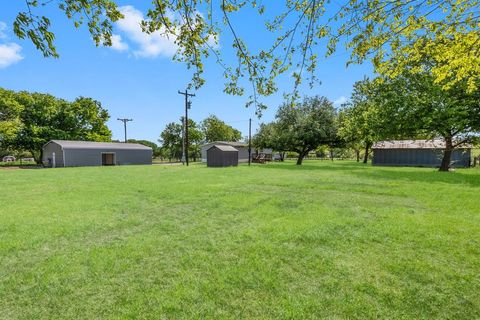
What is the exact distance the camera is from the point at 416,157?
2852 centimetres

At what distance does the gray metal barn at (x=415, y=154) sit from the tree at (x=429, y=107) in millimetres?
9252

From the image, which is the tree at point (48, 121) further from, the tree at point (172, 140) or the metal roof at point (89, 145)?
the tree at point (172, 140)

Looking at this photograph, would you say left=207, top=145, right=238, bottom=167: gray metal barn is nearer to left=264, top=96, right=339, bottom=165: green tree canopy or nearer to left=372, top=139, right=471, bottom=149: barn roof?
left=264, top=96, right=339, bottom=165: green tree canopy

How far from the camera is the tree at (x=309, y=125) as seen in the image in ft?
86.5

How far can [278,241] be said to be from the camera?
4520 mm

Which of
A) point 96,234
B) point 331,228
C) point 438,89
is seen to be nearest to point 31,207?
point 96,234

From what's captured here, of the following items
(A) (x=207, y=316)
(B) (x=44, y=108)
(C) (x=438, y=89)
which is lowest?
(A) (x=207, y=316)

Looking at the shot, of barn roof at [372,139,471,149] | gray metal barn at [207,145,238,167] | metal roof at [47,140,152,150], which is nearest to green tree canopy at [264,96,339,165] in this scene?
gray metal barn at [207,145,238,167]

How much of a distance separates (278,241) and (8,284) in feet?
12.0

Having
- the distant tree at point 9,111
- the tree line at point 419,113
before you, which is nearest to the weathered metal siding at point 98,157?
the distant tree at point 9,111

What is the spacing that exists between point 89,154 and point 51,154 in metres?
3.95

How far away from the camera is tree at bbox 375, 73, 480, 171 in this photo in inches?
605

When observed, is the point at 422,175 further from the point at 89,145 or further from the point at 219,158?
the point at 89,145

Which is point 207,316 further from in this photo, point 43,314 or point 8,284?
point 8,284
